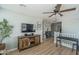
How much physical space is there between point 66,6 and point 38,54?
1.22m

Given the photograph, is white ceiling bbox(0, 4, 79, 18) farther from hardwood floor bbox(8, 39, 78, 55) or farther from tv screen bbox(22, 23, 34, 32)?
hardwood floor bbox(8, 39, 78, 55)

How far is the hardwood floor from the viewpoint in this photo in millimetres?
1738

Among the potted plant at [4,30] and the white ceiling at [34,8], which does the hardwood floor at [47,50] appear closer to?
the potted plant at [4,30]

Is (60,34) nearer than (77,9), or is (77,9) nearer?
(77,9)

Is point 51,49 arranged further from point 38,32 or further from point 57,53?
point 38,32

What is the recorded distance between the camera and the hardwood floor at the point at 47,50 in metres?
1.74

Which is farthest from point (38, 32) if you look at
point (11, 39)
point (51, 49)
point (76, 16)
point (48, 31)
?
point (76, 16)

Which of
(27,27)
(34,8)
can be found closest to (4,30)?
(27,27)

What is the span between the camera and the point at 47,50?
181 centimetres

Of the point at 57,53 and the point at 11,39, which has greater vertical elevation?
the point at 11,39

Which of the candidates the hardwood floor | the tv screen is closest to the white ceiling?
the tv screen

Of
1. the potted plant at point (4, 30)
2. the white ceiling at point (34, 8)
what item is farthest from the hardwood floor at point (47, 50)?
the white ceiling at point (34, 8)

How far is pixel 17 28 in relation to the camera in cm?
174
